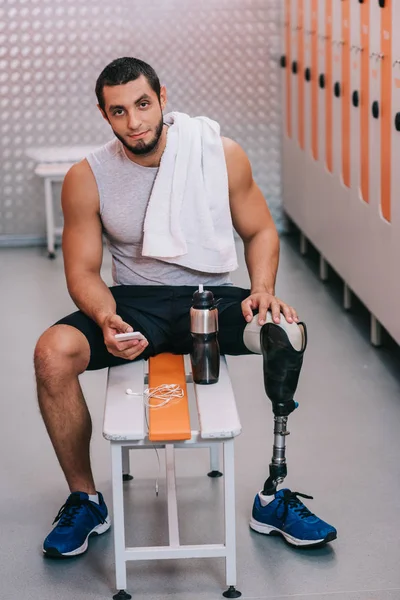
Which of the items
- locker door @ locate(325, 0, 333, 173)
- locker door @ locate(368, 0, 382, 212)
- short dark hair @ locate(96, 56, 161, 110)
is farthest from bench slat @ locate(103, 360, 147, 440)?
locker door @ locate(325, 0, 333, 173)

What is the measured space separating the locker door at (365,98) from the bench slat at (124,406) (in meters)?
2.01

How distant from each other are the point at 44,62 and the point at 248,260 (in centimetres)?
396

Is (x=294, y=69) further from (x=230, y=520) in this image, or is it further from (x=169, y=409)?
(x=230, y=520)

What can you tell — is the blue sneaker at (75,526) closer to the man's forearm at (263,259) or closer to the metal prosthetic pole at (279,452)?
the metal prosthetic pole at (279,452)

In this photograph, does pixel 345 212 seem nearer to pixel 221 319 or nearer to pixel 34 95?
pixel 221 319

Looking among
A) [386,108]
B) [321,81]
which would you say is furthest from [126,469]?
[321,81]

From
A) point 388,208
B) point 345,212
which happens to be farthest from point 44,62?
point 388,208

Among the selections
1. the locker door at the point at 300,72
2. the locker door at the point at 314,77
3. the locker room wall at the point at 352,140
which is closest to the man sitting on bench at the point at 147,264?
the locker room wall at the point at 352,140

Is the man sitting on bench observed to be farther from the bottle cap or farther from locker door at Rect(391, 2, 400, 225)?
locker door at Rect(391, 2, 400, 225)

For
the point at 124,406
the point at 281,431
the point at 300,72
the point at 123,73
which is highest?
the point at 123,73

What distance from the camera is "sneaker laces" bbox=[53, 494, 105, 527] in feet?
9.30

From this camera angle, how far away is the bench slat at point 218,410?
2.48 metres

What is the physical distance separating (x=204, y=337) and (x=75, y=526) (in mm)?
648

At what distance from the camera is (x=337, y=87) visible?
502cm
